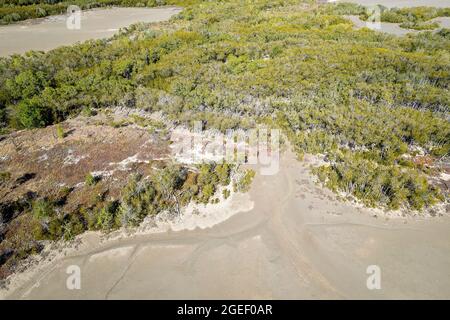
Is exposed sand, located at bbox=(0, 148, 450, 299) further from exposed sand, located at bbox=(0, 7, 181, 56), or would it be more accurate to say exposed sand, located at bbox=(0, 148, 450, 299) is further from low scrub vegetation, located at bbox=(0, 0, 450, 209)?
exposed sand, located at bbox=(0, 7, 181, 56)

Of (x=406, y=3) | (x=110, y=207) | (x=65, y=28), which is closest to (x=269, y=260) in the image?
(x=110, y=207)

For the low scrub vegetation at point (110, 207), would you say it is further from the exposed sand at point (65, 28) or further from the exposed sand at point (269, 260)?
the exposed sand at point (65, 28)

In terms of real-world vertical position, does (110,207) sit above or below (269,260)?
above

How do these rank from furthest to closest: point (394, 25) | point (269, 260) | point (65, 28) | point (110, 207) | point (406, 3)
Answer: point (406, 3) → point (65, 28) → point (394, 25) → point (110, 207) → point (269, 260)

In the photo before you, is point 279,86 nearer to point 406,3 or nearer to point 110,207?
point 110,207

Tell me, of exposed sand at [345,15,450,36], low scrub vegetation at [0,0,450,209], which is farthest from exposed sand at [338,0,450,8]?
low scrub vegetation at [0,0,450,209]

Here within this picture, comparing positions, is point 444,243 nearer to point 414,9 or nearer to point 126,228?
point 126,228

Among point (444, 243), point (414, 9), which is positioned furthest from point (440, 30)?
point (444, 243)
